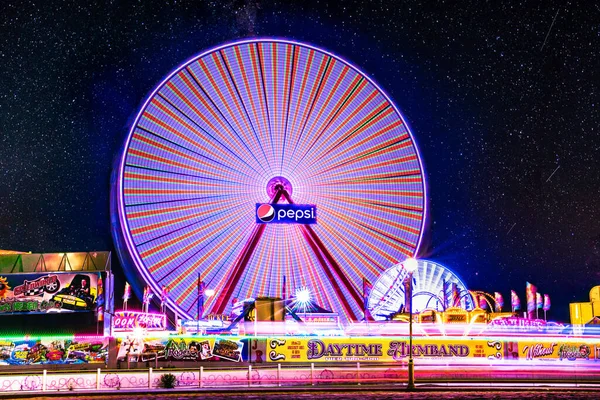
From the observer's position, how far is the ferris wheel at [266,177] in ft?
126

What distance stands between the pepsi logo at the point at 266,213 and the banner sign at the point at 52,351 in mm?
9993

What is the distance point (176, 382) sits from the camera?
23.2 metres

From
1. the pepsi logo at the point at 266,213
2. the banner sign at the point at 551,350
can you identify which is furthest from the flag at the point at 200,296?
the banner sign at the point at 551,350

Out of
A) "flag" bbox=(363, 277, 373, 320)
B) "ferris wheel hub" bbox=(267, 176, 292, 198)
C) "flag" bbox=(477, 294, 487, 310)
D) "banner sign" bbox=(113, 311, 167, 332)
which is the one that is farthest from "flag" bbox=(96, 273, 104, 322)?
"flag" bbox=(477, 294, 487, 310)

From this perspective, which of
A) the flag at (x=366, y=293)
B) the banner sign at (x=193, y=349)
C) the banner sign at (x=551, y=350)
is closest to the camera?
the banner sign at (x=551, y=350)

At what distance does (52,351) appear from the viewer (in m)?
33.2

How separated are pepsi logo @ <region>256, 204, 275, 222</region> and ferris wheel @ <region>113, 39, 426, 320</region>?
713mm

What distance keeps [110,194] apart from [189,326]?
728cm

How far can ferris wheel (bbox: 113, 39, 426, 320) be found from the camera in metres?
38.5

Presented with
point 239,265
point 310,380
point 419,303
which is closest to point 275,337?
point 310,380

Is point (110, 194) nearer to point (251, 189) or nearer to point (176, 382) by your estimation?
point (251, 189)

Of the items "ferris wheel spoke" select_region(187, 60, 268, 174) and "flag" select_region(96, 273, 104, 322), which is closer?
"flag" select_region(96, 273, 104, 322)

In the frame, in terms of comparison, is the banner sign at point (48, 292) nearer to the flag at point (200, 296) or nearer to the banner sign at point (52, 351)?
the banner sign at point (52, 351)

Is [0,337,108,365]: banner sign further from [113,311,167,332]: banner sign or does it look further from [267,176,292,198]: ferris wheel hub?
[267,176,292,198]: ferris wheel hub
